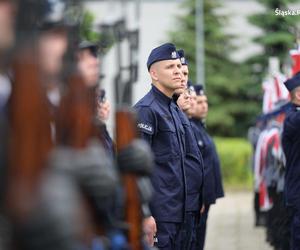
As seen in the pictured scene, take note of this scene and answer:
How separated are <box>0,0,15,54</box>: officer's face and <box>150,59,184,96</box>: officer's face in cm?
417

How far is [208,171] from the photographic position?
10445 millimetres

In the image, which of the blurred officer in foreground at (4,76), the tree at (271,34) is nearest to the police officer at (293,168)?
the blurred officer in foreground at (4,76)

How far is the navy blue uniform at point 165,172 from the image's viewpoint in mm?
7391

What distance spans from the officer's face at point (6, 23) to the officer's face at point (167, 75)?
4171mm

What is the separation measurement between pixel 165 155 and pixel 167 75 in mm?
631

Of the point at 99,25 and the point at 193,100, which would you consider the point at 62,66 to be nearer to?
the point at 99,25

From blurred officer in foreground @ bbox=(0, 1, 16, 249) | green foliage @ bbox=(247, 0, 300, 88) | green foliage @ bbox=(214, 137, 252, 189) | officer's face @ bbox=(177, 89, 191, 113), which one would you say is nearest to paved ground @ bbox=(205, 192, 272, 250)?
green foliage @ bbox=(214, 137, 252, 189)

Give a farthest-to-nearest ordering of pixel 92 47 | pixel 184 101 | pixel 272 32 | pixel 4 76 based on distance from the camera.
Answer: pixel 272 32 < pixel 184 101 < pixel 92 47 < pixel 4 76

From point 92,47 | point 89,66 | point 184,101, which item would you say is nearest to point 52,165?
point 89,66

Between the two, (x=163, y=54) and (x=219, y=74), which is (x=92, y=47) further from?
(x=219, y=74)

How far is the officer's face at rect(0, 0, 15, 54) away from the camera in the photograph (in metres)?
3.44

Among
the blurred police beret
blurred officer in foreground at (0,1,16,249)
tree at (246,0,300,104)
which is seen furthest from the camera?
tree at (246,0,300,104)

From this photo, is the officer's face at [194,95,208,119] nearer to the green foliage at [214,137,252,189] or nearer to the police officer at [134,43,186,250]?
the police officer at [134,43,186,250]

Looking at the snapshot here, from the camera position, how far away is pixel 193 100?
10492 millimetres
